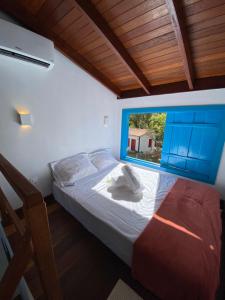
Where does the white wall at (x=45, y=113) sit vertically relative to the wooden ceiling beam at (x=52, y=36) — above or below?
below

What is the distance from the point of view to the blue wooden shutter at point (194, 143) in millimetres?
2203

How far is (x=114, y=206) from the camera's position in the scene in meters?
1.62

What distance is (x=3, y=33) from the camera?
58.7 inches

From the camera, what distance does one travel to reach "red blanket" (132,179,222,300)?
0.92 meters

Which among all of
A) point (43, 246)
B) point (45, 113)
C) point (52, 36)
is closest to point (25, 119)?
point (45, 113)

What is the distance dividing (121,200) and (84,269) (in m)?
0.78

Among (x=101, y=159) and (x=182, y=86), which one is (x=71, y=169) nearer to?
(x=101, y=159)

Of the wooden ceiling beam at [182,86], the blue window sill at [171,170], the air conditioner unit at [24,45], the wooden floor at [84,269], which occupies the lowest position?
the wooden floor at [84,269]

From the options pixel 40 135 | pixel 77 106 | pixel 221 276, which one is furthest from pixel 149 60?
pixel 221 276

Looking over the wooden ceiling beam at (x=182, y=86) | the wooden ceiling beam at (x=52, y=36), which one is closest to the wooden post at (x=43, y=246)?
the wooden ceiling beam at (x=52, y=36)

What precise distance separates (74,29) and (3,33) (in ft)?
2.77

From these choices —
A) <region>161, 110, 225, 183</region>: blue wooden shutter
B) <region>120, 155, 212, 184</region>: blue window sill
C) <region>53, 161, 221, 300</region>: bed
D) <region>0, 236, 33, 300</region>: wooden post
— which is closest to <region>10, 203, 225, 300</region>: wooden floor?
<region>53, 161, 221, 300</region>: bed

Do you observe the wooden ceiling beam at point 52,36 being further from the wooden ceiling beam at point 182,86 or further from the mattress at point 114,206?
the mattress at point 114,206

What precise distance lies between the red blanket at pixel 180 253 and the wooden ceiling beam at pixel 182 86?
1.81 meters
